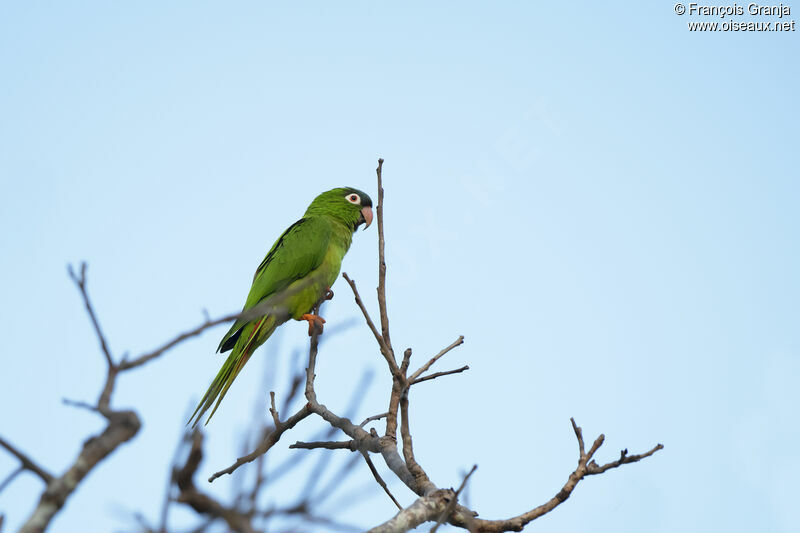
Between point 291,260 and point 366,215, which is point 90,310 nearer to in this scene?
point 291,260

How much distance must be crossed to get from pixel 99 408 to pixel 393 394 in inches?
90.2

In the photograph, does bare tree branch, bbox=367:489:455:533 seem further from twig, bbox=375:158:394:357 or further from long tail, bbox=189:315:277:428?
long tail, bbox=189:315:277:428

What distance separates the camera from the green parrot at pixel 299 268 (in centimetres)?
623

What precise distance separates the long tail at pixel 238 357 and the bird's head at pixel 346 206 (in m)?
2.42

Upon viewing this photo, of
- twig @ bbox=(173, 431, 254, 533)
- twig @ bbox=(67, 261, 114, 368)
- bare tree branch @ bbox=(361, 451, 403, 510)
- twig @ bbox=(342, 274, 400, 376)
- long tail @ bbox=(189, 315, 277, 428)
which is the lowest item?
twig @ bbox=(173, 431, 254, 533)

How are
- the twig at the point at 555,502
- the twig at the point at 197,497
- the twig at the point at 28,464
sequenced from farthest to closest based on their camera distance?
the twig at the point at 555,502
the twig at the point at 28,464
the twig at the point at 197,497

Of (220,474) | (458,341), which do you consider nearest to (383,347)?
(458,341)

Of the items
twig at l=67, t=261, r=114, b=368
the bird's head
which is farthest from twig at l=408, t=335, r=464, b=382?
the bird's head

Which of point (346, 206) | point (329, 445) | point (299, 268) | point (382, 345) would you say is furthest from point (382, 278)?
point (346, 206)

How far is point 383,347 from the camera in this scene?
129 inches

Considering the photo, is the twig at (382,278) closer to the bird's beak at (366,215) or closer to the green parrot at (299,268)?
the green parrot at (299,268)

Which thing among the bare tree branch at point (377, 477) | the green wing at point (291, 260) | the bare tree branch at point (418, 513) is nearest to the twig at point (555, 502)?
the bare tree branch at point (418, 513)

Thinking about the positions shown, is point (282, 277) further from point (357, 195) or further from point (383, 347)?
point (383, 347)

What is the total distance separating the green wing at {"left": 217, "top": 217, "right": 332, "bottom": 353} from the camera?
7.33 metres
